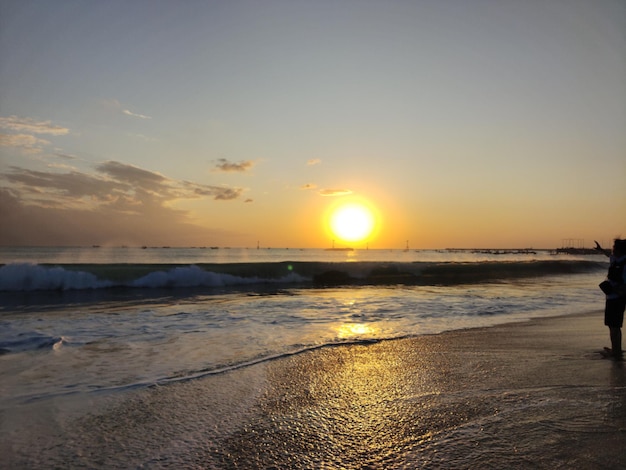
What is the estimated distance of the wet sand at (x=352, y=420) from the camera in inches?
113

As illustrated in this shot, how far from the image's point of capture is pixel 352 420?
3570 millimetres

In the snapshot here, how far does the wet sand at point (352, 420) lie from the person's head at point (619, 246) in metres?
2.00

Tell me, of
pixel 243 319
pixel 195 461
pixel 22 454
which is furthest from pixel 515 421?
pixel 243 319

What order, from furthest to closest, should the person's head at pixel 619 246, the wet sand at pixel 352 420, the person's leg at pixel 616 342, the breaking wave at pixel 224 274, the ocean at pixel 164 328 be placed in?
the breaking wave at pixel 224 274 < the person's head at pixel 619 246 < the person's leg at pixel 616 342 < the ocean at pixel 164 328 < the wet sand at pixel 352 420

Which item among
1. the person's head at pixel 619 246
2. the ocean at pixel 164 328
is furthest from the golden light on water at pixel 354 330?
the person's head at pixel 619 246

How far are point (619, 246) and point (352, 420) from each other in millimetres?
5755

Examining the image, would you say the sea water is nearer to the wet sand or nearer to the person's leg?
the wet sand

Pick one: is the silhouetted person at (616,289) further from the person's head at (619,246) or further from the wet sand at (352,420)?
the wet sand at (352,420)

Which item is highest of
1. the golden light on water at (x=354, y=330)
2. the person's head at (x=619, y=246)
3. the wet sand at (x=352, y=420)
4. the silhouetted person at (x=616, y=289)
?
the person's head at (x=619, y=246)

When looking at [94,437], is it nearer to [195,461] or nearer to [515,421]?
[195,461]

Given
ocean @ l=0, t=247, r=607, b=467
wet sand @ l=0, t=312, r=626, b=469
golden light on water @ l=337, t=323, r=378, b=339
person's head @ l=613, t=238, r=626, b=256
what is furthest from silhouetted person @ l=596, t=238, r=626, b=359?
golden light on water @ l=337, t=323, r=378, b=339

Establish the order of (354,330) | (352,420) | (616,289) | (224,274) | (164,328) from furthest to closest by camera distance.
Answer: (224,274) → (164,328) → (354,330) → (616,289) → (352,420)

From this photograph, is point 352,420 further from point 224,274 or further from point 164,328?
point 224,274

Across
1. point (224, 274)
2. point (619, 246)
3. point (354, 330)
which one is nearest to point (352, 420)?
point (354, 330)
